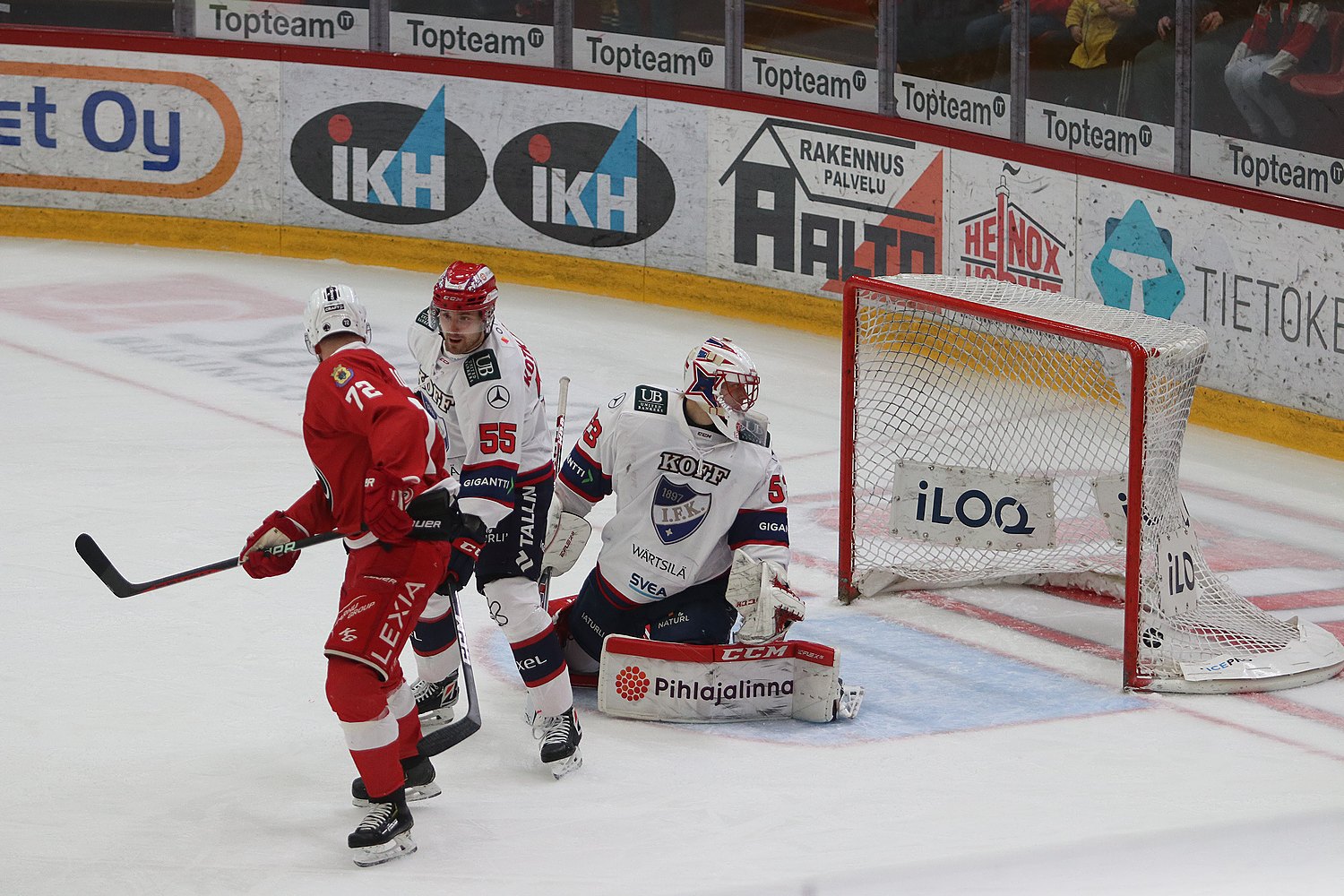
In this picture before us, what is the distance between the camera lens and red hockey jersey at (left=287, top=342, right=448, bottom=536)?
4.35 metres

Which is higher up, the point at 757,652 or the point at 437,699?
the point at 757,652

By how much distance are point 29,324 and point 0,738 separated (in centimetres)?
537

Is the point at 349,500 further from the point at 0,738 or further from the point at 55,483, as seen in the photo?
the point at 55,483

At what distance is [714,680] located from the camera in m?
5.44

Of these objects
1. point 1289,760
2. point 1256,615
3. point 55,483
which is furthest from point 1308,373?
point 55,483

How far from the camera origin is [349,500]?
4.51 meters

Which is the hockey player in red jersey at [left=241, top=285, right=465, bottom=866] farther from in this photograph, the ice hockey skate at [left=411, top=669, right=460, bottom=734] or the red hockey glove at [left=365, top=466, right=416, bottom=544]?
the ice hockey skate at [left=411, top=669, right=460, bottom=734]

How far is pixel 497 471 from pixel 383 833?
3.11 feet

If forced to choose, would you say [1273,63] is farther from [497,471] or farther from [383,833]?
[383,833]

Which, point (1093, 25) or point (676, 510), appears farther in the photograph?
point (1093, 25)

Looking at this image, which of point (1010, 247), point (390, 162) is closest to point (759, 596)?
point (1010, 247)

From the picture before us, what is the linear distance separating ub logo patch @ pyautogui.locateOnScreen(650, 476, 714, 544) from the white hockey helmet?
1.12 metres

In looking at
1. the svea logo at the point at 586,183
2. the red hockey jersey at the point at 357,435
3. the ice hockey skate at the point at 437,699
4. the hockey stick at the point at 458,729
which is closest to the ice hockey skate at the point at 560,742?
the hockey stick at the point at 458,729

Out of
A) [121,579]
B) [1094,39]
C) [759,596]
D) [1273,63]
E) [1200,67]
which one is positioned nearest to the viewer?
[121,579]
